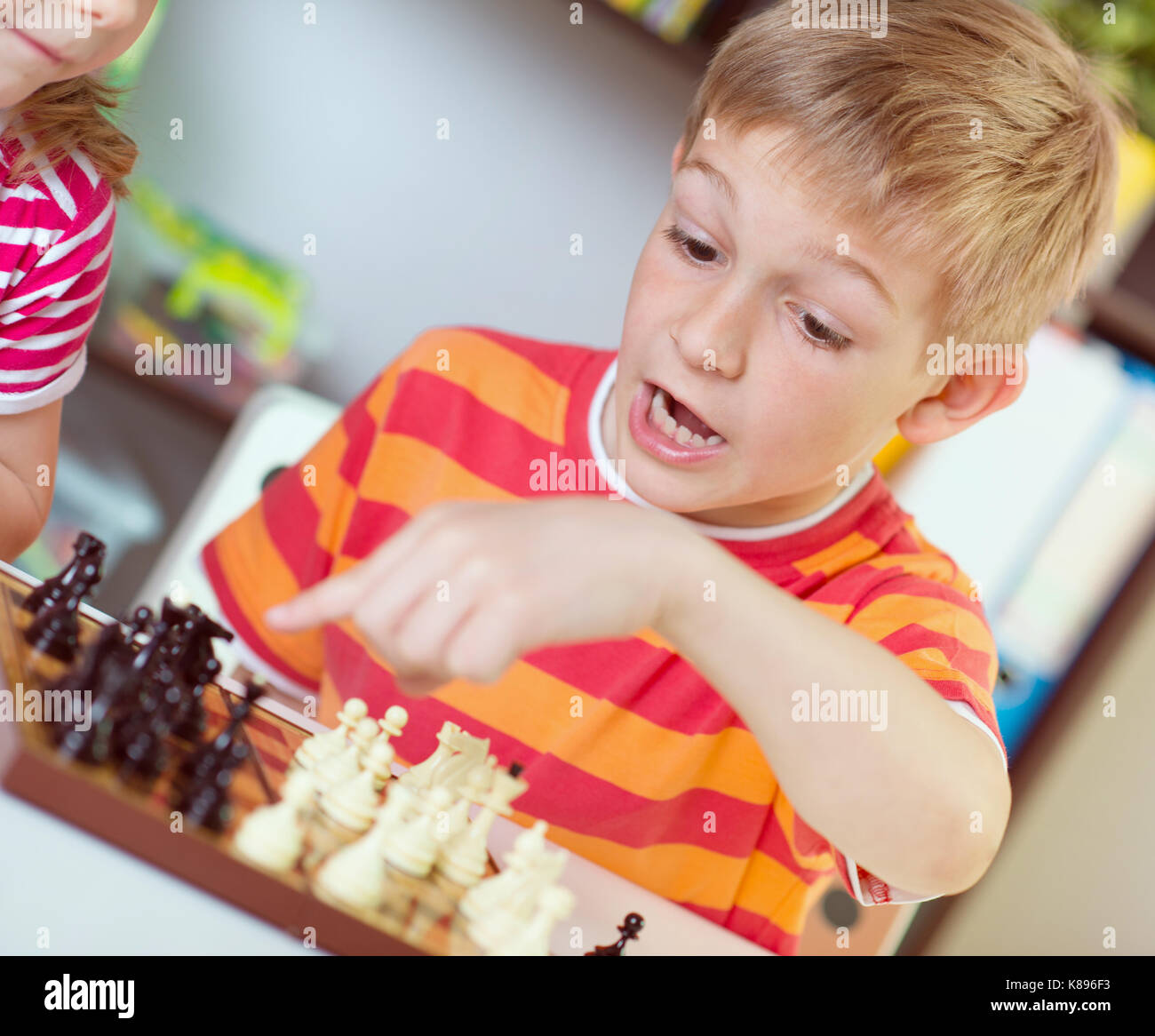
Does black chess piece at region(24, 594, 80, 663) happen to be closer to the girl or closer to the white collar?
the girl

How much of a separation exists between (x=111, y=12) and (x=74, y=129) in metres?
0.21

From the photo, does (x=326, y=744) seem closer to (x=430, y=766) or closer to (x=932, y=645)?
(x=430, y=766)

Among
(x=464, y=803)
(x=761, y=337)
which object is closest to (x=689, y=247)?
(x=761, y=337)

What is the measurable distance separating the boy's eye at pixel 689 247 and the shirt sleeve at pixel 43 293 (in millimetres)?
471

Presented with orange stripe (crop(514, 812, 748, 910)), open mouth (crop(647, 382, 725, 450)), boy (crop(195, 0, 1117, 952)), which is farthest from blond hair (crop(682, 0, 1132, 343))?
orange stripe (crop(514, 812, 748, 910))

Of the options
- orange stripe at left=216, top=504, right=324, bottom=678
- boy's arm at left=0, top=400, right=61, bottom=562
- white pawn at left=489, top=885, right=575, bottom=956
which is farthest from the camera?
orange stripe at left=216, top=504, right=324, bottom=678

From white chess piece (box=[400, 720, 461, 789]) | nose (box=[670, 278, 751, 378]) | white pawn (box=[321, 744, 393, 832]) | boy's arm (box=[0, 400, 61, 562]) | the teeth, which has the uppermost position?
nose (box=[670, 278, 751, 378])

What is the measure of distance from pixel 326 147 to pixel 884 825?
1885 millimetres

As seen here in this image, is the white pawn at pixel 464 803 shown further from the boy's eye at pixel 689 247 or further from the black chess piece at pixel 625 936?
the boy's eye at pixel 689 247

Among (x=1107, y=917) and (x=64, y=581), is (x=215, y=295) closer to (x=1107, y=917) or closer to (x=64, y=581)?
(x=64, y=581)

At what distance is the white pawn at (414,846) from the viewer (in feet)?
2.07

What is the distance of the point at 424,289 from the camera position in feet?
7.50

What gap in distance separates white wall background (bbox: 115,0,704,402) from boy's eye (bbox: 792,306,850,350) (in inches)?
54.6

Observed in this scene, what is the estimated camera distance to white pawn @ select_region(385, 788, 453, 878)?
2.07ft
